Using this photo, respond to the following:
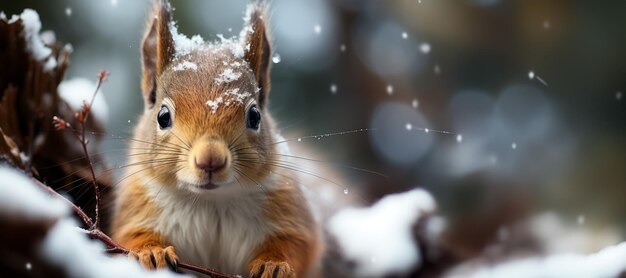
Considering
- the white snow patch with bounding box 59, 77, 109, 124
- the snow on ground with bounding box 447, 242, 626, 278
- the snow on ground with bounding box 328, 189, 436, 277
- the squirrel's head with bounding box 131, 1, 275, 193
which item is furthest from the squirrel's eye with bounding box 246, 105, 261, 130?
the snow on ground with bounding box 447, 242, 626, 278

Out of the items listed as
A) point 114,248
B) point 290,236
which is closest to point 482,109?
point 290,236

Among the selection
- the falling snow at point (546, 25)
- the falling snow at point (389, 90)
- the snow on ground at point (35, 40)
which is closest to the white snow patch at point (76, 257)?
the snow on ground at point (35, 40)

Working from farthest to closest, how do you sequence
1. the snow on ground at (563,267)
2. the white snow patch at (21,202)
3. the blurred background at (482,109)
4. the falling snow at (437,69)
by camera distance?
the falling snow at (437,69) < the blurred background at (482,109) < the snow on ground at (563,267) < the white snow patch at (21,202)

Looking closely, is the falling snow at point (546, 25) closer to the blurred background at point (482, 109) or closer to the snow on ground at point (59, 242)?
the blurred background at point (482, 109)

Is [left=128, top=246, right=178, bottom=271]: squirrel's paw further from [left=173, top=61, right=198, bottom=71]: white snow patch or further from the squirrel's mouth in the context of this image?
[left=173, top=61, right=198, bottom=71]: white snow patch

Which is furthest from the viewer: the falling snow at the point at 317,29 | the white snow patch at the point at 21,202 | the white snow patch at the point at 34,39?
the falling snow at the point at 317,29

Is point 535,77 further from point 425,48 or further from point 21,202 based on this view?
point 21,202
